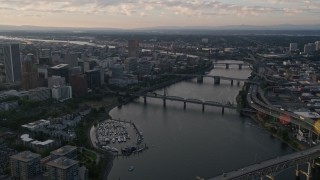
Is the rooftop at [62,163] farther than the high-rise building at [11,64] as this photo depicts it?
No

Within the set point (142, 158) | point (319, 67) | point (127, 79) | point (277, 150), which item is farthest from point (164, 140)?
point (319, 67)

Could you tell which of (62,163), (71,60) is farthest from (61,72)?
(62,163)

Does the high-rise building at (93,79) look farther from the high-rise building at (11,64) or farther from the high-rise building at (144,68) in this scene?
the high-rise building at (144,68)

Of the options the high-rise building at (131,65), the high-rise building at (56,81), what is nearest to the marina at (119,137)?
the high-rise building at (56,81)

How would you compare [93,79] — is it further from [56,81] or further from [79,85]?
[56,81]

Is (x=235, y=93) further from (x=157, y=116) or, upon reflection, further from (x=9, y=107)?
(x=9, y=107)

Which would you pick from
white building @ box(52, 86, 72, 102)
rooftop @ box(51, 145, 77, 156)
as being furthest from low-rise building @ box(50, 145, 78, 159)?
white building @ box(52, 86, 72, 102)

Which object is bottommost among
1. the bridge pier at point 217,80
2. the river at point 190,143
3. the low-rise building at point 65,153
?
the river at point 190,143
